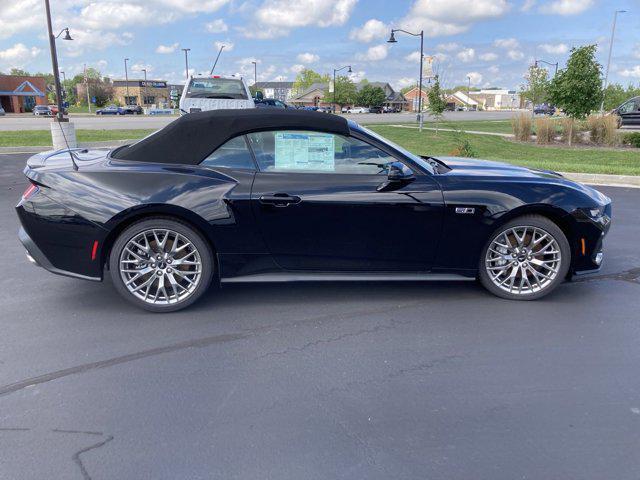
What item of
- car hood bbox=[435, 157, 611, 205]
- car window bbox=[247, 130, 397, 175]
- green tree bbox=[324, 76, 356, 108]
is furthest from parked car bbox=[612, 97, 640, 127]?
green tree bbox=[324, 76, 356, 108]

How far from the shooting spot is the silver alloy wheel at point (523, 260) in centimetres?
434

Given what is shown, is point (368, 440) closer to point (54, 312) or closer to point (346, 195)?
point (346, 195)

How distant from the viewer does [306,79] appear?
4670 inches

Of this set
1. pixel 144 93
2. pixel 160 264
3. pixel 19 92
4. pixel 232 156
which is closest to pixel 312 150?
pixel 232 156

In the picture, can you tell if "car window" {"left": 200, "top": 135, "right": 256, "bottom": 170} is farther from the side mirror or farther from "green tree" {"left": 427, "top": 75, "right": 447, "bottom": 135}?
"green tree" {"left": 427, "top": 75, "right": 447, "bottom": 135}

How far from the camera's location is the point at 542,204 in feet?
14.1

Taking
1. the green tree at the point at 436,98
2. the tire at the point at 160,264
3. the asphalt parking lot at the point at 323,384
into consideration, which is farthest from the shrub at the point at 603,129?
the tire at the point at 160,264

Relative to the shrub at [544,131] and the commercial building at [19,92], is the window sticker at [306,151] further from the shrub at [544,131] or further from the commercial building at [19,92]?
the commercial building at [19,92]

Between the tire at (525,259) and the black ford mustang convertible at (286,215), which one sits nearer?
the black ford mustang convertible at (286,215)

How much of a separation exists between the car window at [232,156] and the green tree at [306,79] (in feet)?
380

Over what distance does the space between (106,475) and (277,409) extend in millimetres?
909

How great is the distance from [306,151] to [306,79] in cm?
11958

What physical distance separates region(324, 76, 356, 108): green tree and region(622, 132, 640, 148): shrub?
245ft

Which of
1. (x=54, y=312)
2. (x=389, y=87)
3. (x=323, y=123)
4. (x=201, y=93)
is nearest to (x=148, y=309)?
(x=54, y=312)
